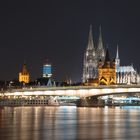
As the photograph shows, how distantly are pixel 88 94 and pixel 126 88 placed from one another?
12.3 meters

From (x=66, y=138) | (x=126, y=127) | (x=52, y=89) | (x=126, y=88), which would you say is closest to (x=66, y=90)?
(x=52, y=89)

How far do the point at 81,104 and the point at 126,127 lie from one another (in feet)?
359

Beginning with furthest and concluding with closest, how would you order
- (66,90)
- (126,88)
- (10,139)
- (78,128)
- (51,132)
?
1. (66,90)
2. (126,88)
3. (78,128)
4. (51,132)
5. (10,139)

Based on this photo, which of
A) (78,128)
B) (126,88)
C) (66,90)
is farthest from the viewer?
(66,90)

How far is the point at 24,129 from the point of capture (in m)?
72.7

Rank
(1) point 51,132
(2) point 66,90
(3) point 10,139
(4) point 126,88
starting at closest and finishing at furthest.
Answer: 1. (3) point 10,139
2. (1) point 51,132
3. (4) point 126,88
4. (2) point 66,90

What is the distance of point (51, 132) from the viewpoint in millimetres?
69812

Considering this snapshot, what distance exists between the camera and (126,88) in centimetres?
17312

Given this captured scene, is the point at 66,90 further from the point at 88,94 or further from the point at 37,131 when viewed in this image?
the point at 37,131

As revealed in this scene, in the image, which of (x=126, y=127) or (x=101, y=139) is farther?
(x=126, y=127)

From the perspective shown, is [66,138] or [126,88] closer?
[66,138]

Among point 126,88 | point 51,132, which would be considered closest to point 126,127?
point 51,132

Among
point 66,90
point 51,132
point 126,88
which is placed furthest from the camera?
point 66,90

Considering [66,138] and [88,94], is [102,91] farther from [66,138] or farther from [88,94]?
[66,138]
